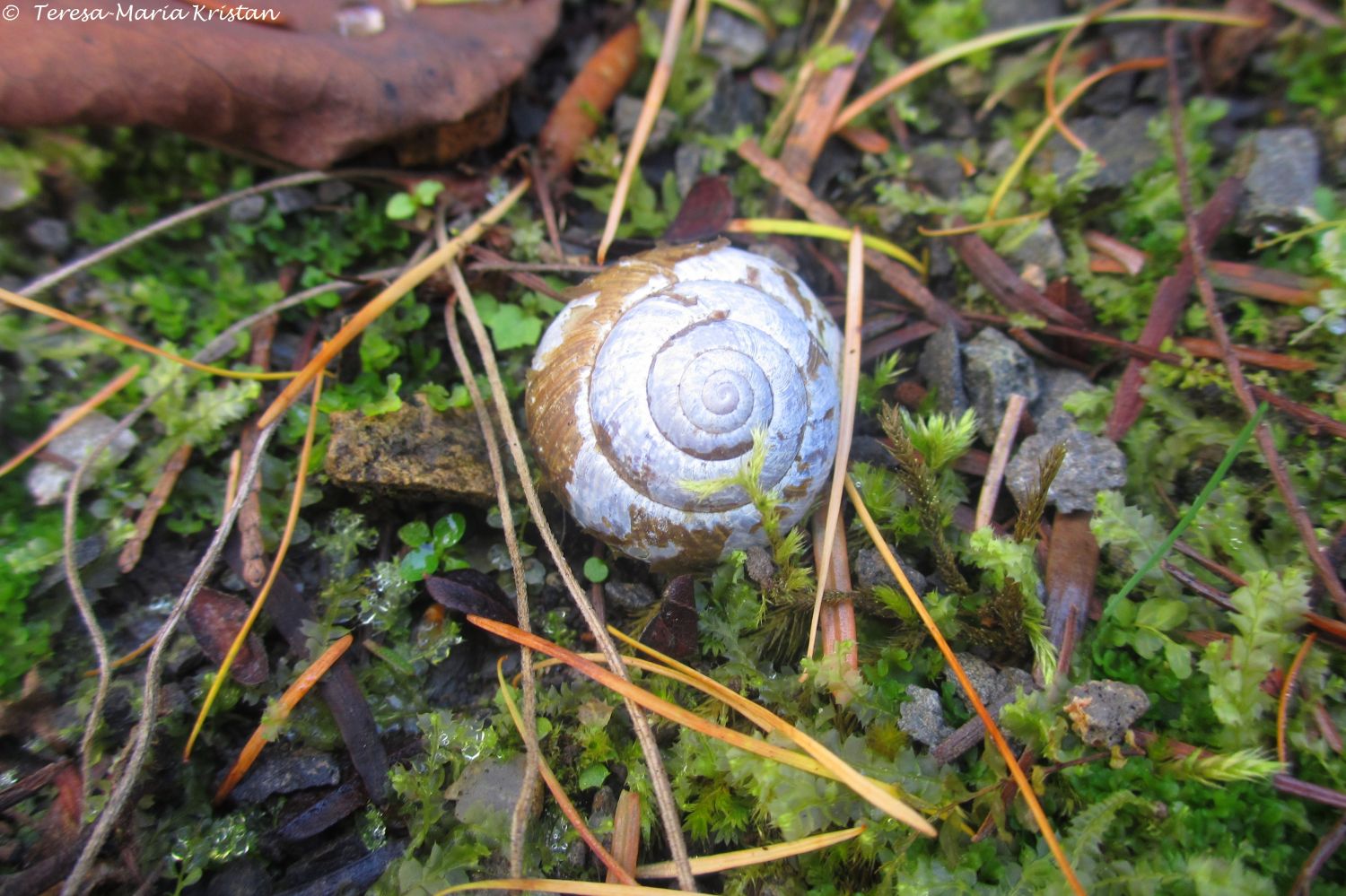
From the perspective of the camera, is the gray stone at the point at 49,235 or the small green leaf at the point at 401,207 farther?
the small green leaf at the point at 401,207

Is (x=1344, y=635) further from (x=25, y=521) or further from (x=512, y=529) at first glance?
(x=25, y=521)

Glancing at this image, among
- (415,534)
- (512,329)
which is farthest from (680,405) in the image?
(415,534)

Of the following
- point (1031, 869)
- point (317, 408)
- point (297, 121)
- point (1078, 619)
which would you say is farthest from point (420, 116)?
point (1031, 869)

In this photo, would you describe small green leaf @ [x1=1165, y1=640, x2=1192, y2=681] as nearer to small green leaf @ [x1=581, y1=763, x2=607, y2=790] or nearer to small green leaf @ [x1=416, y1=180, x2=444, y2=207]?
small green leaf @ [x1=581, y1=763, x2=607, y2=790]

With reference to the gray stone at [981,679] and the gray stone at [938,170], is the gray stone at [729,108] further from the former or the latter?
the gray stone at [981,679]

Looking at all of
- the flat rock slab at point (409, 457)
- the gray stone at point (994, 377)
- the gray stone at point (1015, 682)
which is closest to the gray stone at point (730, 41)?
the gray stone at point (994, 377)

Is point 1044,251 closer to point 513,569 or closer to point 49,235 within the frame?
point 513,569
